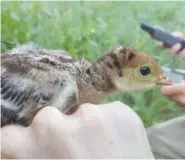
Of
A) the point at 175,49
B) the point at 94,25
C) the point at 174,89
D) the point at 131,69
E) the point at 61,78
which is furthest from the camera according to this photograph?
the point at 94,25

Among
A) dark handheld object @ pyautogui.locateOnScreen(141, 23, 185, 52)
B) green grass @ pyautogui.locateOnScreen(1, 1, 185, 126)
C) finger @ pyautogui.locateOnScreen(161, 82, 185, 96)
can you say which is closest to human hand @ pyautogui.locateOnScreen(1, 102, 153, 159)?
finger @ pyautogui.locateOnScreen(161, 82, 185, 96)

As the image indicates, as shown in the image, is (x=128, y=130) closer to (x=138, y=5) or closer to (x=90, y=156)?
(x=90, y=156)

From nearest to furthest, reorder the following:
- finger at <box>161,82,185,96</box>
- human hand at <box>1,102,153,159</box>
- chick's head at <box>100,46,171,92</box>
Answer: human hand at <box>1,102,153,159</box> < chick's head at <box>100,46,171,92</box> < finger at <box>161,82,185,96</box>

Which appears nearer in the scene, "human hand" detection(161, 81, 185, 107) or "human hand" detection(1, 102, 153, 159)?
"human hand" detection(1, 102, 153, 159)

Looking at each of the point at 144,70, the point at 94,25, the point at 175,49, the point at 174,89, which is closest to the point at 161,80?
the point at 144,70

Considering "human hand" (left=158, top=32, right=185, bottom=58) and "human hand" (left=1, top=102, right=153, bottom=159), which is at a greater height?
"human hand" (left=1, top=102, right=153, bottom=159)

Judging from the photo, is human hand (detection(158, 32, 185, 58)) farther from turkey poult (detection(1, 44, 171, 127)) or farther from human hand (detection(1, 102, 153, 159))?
human hand (detection(1, 102, 153, 159))

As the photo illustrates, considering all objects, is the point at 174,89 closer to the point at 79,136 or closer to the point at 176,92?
the point at 176,92
